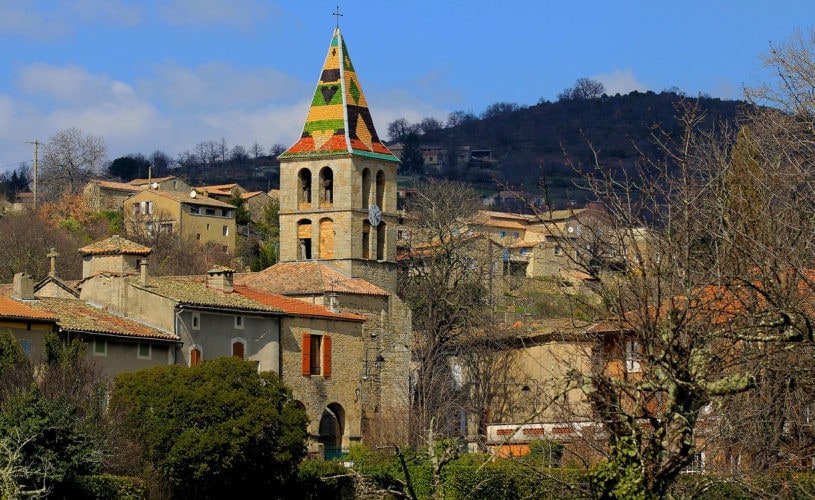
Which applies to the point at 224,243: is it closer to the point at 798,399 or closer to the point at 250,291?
the point at 250,291

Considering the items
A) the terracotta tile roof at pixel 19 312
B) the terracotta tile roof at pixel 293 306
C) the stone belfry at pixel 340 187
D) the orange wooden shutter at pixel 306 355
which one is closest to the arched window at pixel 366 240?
the stone belfry at pixel 340 187

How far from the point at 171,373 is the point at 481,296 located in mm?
33414

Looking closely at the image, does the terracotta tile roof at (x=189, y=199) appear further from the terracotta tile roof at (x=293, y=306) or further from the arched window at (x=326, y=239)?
the terracotta tile roof at (x=293, y=306)

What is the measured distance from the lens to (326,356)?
5766cm

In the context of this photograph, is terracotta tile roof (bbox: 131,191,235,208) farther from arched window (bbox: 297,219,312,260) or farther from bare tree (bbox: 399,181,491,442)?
arched window (bbox: 297,219,312,260)

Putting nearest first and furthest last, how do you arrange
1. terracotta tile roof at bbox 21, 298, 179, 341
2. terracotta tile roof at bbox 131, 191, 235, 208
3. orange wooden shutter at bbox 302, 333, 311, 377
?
terracotta tile roof at bbox 21, 298, 179, 341
orange wooden shutter at bbox 302, 333, 311, 377
terracotta tile roof at bbox 131, 191, 235, 208

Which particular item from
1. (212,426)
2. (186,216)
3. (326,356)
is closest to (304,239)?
(326,356)

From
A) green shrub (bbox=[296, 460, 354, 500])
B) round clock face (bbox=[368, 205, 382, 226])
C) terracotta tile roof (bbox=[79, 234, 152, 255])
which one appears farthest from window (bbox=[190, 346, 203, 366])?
round clock face (bbox=[368, 205, 382, 226])

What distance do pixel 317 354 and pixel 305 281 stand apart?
Result: 14.8ft

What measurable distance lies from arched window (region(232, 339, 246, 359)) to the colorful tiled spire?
12579 mm

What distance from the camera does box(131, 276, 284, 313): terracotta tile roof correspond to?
167ft

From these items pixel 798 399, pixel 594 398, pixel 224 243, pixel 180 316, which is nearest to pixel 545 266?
pixel 224 243

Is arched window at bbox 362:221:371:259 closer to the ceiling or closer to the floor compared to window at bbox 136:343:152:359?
closer to the ceiling

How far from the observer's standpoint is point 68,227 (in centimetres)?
9762
